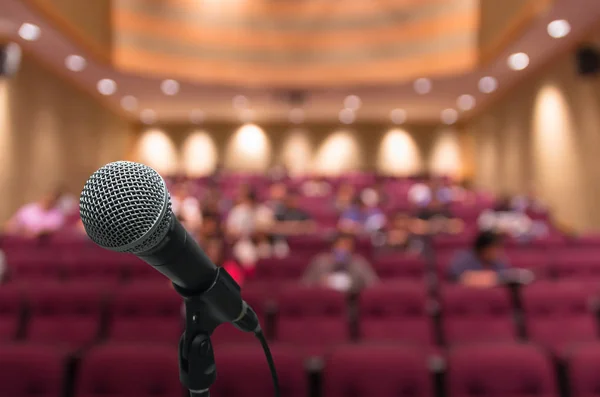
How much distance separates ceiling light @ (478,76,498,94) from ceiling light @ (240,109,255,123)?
6060 millimetres

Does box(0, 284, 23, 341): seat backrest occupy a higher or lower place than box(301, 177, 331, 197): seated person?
lower

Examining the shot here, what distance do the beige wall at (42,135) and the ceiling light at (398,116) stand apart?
7.88 metres

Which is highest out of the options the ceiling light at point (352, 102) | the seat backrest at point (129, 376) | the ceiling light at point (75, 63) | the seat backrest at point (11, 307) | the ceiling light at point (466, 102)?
the ceiling light at point (75, 63)

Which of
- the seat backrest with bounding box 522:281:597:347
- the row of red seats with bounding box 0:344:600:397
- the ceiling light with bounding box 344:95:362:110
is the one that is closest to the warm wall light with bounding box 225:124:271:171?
the ceiling light with bounding box 344:95:362:110

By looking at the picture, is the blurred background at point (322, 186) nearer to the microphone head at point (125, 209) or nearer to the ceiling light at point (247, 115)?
the ceiling light at point (247, 115)

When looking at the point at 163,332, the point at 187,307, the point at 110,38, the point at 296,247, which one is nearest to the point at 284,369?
the point at 163,332

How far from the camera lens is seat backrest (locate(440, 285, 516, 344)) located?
3.05 metres

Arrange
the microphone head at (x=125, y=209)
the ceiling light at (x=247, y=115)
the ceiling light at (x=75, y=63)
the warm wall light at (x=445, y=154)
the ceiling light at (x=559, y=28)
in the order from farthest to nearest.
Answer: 1. the warm wall light at (x=445, y=154)
2. the ceiling light at (x=247, y=115)
3. the ceiling light at (x=75, y=63)
4. the ceiling light at (x=559, y=28)
5. the microphone head at (x=125, y=209)

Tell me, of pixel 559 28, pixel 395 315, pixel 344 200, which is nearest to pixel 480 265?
pixel 395 315

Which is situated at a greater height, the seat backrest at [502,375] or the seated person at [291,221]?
the seated person at [291,221]

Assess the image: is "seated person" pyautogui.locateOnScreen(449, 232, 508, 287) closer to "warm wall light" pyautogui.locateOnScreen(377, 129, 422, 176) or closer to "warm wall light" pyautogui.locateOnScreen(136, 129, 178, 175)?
"warm wall light" pyautogui.locateOnScreen(377, 129, 422, 176)

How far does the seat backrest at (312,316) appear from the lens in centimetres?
312

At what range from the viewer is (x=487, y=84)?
10273mm

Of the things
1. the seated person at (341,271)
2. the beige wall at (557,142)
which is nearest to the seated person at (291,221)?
the seated person at (341,271)
